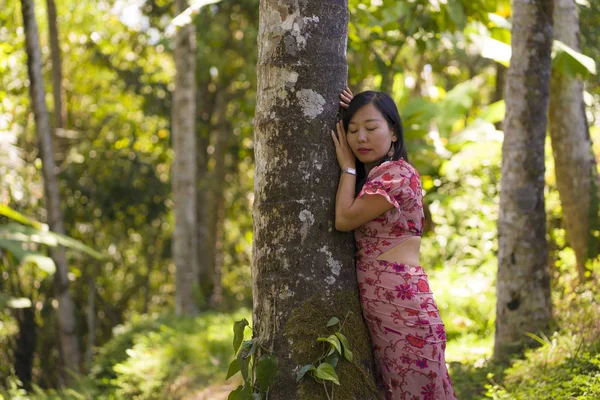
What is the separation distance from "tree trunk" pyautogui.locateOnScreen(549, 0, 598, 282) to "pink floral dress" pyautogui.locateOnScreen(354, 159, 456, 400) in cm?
354

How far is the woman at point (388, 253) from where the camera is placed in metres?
3.39

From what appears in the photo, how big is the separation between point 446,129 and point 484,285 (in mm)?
4922

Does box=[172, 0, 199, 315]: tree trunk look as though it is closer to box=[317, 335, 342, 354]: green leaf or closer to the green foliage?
the green foliage

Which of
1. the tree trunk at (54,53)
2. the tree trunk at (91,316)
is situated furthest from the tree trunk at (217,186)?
the tree trunk at (54,53)

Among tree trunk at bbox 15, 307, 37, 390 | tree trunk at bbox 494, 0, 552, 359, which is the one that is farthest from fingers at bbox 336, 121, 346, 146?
tree trunk at bbox 15, 307, 37, 390

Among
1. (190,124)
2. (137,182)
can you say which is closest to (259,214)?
(190,124)

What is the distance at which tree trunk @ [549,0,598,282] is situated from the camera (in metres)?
6.49

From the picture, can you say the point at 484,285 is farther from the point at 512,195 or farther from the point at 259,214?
the point at 259,214

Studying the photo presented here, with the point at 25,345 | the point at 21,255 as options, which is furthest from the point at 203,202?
the point at 21,255

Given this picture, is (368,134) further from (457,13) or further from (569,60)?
(457,13)

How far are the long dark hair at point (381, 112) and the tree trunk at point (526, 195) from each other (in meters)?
1.99

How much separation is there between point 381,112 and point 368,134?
0.13 metres

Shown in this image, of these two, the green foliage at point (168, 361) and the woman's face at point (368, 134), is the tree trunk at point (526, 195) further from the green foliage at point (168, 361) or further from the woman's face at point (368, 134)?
the green foliage at point (168, 361)

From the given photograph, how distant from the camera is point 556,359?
450cm
